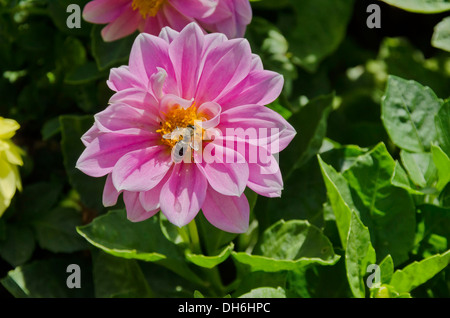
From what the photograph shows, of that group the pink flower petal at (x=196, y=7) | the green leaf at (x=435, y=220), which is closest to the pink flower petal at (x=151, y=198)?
the pink flower petal at (x=196, y=7)

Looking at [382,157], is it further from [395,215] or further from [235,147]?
[235,147]

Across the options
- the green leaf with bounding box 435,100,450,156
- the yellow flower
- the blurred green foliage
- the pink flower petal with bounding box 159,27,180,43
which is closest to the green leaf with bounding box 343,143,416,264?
the blurred green foliage

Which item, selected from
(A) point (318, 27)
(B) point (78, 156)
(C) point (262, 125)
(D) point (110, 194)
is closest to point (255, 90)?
(C) point (262, 125)

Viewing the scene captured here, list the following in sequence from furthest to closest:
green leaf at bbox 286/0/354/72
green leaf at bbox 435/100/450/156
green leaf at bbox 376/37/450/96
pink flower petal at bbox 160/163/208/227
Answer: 1. green leaf at bbox 376/37/450/96
2. green leaf at bbox 286/0/354/72
3. green leaf at bbox 435/100/450/156
4. pink flower petal at bbox 160/163/208/227

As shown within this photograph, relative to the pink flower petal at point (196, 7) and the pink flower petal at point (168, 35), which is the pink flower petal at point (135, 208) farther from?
the pink flower petal at point (196, 7)

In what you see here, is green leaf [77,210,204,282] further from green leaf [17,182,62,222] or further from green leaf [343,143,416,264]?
green leaf [343,143,416,264]

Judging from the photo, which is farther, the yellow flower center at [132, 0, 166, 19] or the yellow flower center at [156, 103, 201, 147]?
the yellow flower center at [132, 0, 166, 19]

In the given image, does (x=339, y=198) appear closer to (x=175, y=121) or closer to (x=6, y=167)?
(x=175, y=121)
